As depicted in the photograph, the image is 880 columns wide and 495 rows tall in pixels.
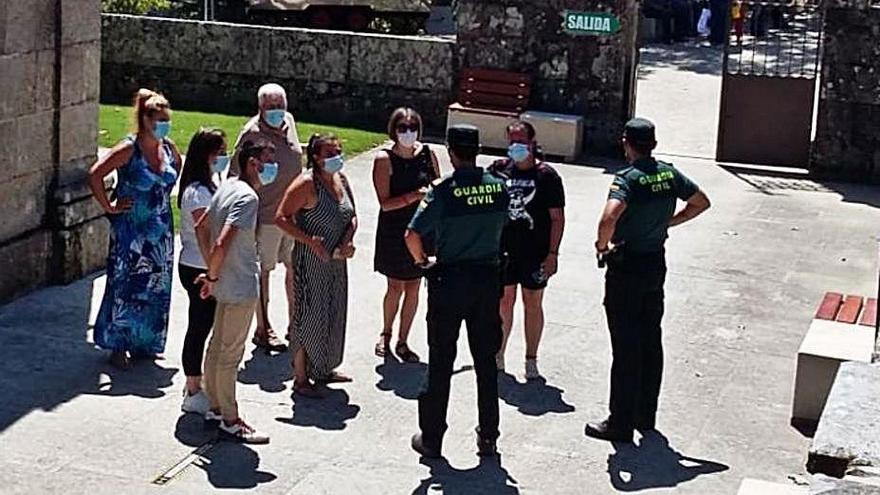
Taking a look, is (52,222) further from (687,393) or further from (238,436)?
(687,393)

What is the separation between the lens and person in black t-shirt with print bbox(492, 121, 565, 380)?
8828 mm

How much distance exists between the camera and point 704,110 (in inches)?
795

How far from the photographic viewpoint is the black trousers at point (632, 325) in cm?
815

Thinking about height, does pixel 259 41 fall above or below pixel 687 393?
above

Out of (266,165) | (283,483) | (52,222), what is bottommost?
(283,483)

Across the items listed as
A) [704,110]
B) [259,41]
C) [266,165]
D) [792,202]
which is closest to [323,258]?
[266,165]

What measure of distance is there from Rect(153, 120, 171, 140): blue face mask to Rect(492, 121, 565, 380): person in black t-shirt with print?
6.35 feet

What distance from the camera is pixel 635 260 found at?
814 centimetres

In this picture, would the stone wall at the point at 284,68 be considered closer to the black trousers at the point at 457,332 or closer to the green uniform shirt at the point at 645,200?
the green uniform shirt at the point at 645,200

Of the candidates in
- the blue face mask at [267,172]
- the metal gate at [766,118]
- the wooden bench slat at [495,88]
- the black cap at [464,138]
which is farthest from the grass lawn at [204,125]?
the black cap at [464,138]

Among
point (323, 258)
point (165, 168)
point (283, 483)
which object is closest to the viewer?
point (283, 483)

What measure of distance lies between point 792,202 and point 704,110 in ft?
17.5

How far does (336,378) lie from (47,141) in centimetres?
294

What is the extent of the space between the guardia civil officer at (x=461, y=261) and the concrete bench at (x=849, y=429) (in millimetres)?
3826
